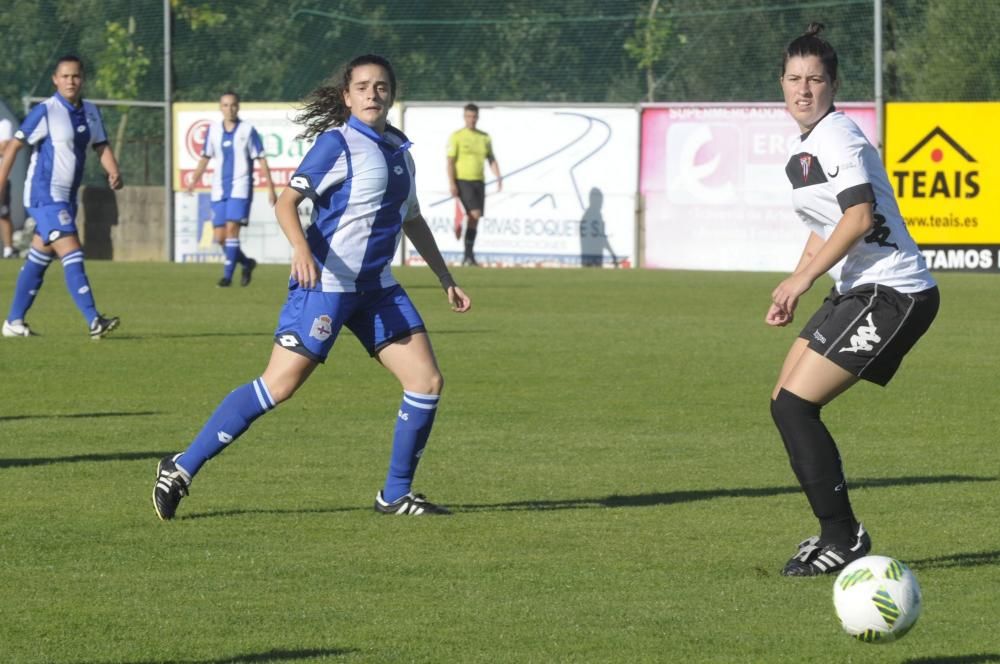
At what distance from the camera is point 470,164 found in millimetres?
26391

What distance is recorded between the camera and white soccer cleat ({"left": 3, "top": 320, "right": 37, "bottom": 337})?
50.7 feet

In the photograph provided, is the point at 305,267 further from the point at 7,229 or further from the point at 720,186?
the point at 7,229

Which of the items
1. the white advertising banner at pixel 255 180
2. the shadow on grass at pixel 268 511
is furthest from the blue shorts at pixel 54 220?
the white advertising banner at pixel 255 180

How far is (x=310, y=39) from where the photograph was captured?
122 ft

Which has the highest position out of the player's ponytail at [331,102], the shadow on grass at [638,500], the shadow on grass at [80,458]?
the player's ponytail at [331,102]

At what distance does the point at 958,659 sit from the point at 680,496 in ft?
9.81

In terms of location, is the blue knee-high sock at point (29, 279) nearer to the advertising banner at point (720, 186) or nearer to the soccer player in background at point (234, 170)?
the soccer player in background at point (234, 170)

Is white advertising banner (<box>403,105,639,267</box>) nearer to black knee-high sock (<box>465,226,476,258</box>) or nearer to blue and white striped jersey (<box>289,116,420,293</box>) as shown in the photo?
black knee-high sock (<box>465,226,476,258</box>)

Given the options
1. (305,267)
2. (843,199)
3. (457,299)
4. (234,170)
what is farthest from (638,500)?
(234,170)

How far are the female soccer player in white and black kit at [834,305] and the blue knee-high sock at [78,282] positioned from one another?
9188 mm

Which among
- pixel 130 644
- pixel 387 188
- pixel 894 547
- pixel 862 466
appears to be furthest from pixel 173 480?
pixel 862 466

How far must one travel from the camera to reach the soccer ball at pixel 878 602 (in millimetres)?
5277

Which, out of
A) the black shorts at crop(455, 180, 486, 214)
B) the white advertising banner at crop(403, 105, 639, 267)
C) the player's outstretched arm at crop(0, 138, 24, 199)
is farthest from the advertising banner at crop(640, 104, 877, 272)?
the player's outstretched arm at crop(0, 138, 24, 199)

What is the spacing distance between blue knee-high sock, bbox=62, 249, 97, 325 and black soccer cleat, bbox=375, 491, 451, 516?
7502 millimetres
